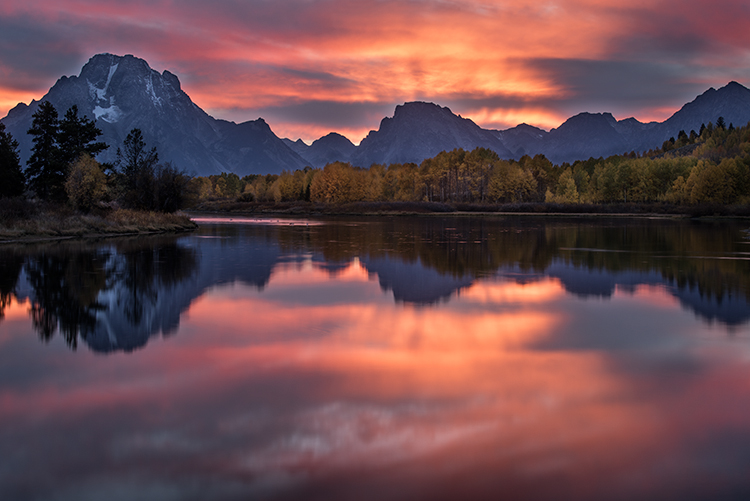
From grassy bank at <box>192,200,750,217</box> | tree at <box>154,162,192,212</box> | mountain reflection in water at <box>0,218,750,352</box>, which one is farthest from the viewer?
grassy bank at <box>192,200,750,217</box>

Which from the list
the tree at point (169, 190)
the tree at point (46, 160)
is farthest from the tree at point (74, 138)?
the tree at point (169, 190)

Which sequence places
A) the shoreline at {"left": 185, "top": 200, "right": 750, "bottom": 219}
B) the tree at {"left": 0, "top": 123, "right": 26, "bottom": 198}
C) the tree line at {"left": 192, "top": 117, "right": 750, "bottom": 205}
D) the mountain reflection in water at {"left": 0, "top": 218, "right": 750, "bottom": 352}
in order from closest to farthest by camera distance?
the mountain reflection in water at {"left": 0, "top": 218, "right": 750, "bottom": 352} → the tree at {"left": 0, "top": 123, "right": 26, "bottom": 198} → the shoreline at {"left": 185, "top": 200, "right": 750, "bottom": 219} → the tree line at {"left": 192, "top": 117, "right": 750, "bottom": 205}

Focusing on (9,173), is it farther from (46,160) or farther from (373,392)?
(373,392)

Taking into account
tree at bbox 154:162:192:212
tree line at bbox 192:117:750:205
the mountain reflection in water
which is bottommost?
the mountain reflection in water

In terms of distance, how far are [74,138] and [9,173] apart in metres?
7.89

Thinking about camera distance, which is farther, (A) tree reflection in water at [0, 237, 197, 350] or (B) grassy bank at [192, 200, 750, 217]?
(B) grassy bank at [192, 200, 750, 217]

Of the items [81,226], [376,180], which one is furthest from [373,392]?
[376,180]

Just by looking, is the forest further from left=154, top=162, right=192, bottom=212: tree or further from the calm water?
the calm water

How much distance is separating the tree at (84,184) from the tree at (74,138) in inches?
210

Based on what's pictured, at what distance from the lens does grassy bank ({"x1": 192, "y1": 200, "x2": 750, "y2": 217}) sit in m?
97.6

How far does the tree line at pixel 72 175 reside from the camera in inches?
2019

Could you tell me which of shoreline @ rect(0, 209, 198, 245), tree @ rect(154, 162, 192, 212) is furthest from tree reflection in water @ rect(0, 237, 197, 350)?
tree @ rect(154, 162, 192, 212)

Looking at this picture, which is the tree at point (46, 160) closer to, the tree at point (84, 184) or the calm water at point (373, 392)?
the tree at point (84, 184)

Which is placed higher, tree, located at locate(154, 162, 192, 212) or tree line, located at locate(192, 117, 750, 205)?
tree line, located at locate(192, 117, 750, 205)
